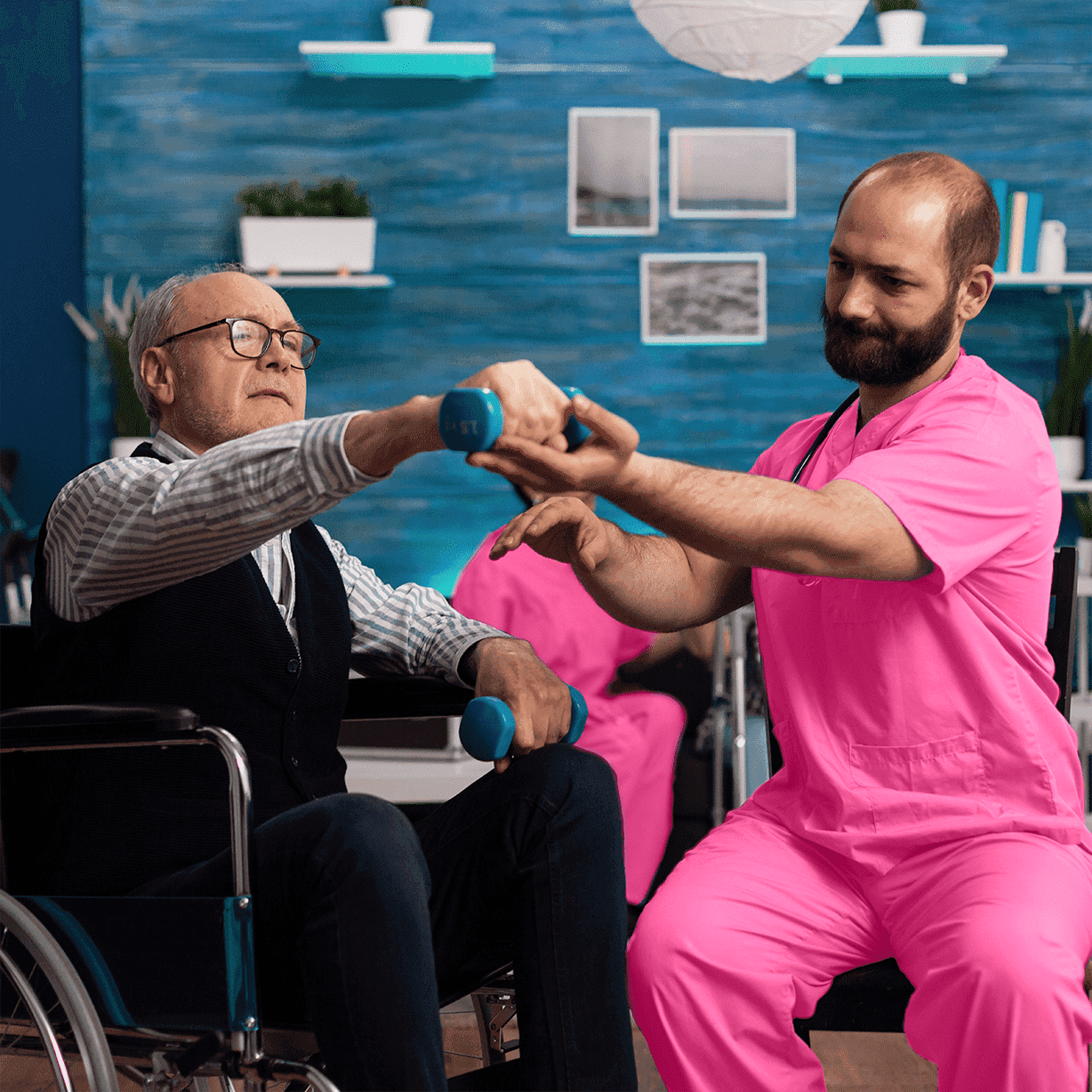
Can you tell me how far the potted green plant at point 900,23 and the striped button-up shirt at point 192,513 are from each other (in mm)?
3174

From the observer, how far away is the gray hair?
4.95ft

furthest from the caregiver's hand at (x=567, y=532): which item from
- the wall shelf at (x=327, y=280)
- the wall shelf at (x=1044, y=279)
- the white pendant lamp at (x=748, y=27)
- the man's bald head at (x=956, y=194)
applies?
the wall shelf at (x=1044, y=279)

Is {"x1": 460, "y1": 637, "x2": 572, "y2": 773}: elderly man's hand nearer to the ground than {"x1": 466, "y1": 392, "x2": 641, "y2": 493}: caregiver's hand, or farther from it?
nearer to the ground

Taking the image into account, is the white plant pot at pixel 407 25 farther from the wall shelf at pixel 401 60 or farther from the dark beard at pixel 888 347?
the dark beard at pixel 888 347

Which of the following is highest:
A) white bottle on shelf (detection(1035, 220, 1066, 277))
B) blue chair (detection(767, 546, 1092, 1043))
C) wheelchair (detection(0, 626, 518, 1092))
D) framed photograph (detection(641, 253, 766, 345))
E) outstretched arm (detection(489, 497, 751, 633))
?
white bottle on shelf (detection(1035, 220, 1066, 277))

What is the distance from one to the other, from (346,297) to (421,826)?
9.70ft

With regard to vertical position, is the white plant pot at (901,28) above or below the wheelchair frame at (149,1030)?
above

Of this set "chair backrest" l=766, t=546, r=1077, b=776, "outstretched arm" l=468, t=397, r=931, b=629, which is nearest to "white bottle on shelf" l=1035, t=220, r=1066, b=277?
"chair backrest" l=766, t=546, r=1077, b=776

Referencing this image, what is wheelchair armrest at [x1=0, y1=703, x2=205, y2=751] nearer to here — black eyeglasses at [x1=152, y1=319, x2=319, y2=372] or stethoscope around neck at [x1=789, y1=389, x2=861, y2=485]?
black eyeglasses at [x1=152, y1=319, x2=319, y2=372]

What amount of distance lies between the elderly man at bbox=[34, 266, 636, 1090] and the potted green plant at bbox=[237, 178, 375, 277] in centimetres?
239

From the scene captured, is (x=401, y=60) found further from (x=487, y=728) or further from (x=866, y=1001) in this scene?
(x=866, y=1001)

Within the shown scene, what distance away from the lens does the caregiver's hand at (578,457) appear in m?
1.06

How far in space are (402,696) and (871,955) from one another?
0.61m

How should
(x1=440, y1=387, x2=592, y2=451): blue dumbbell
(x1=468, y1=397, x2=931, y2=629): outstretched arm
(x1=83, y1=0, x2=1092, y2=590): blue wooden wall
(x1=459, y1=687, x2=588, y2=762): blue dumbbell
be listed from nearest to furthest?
(x1=440, y1=387, x2=592, y2=451): blue dumbbell
(x1=468, y1=397, x2=931, y2=629): outstretched arm
(x1=459, y1=687, x2=588, y2=762): blue dumbbell
(x1=83, y1=0, x2=1092, y2=590): blue wooden wall
